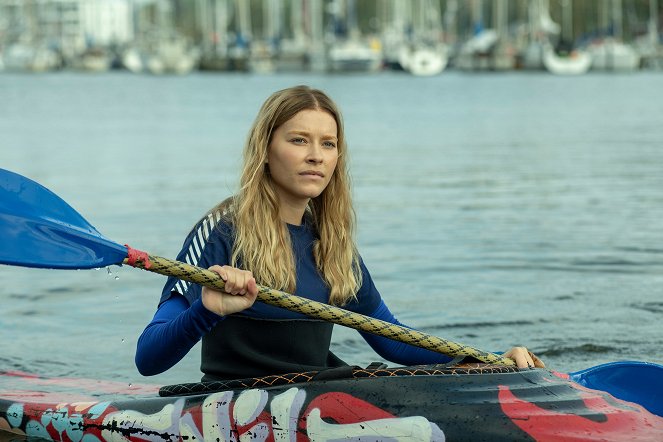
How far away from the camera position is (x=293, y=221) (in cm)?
452

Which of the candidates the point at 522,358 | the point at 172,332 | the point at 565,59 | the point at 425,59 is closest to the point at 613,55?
the point at 565,59

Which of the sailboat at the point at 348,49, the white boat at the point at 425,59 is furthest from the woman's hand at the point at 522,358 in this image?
the white boat at the point at 425,59

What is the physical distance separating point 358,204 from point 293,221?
954cm

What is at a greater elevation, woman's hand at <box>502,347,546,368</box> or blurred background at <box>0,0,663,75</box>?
woman's hand at <box>502,347,546,368</box>

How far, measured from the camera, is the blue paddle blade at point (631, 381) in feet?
15.5

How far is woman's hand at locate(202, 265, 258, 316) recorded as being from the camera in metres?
4.02

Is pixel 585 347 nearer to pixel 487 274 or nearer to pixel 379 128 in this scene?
pixel 487 274

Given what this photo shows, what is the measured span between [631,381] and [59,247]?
2.20m

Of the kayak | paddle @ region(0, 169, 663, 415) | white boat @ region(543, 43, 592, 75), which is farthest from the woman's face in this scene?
white boat @ region(543, 43, 592, 75)

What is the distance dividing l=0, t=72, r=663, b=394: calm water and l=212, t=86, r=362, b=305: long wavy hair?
2.58 feet

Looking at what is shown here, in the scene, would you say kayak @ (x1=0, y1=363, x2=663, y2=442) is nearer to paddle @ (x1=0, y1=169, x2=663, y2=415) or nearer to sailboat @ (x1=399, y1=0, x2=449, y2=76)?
paddle @ (x1=0, y1=169, x2=663, y2=415)

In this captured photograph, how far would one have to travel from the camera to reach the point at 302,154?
173 inches

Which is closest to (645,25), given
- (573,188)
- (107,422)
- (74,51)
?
(74,51)

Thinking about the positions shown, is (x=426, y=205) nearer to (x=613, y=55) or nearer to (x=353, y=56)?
(x=353, y=56)
